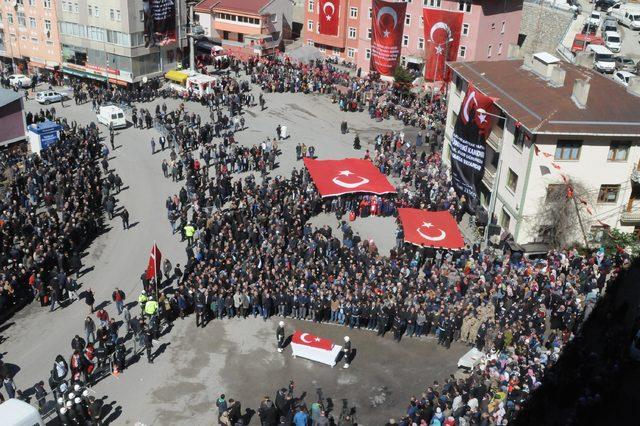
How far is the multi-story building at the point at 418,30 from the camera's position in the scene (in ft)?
212

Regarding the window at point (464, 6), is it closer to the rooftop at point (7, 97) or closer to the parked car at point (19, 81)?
the rooftop at point (7, 97)

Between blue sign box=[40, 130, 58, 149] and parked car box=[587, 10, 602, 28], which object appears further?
parked car box=[587, 10, 602, 28]

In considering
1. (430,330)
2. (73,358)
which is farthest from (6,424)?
(430,330)

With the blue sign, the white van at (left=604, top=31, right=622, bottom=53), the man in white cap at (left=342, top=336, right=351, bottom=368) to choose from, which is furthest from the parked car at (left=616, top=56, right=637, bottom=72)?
the blue sign

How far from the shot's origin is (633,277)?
1344 inches

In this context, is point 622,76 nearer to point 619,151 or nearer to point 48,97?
point 619,151

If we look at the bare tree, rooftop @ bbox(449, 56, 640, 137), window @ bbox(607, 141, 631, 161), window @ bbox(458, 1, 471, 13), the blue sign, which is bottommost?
the blue sign

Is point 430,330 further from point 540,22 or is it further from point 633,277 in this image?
point 540,22

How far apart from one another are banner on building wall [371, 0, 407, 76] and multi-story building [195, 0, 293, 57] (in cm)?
1283

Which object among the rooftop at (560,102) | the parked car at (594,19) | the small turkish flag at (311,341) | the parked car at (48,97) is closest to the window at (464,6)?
the parked car at (594,19)

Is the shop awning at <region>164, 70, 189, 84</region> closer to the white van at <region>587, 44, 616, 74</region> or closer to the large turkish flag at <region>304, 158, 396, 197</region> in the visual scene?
the large turkish flag at <region>304, 158, 396, 197</region>

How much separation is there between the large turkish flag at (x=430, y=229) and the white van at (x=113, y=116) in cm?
2610

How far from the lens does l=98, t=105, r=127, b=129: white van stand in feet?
173

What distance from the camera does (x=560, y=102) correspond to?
35.8 meters
